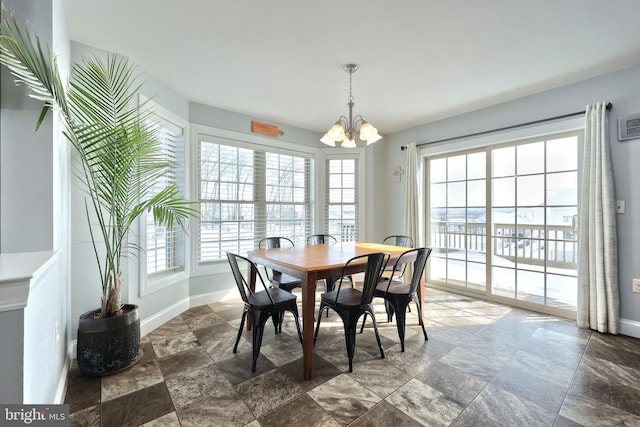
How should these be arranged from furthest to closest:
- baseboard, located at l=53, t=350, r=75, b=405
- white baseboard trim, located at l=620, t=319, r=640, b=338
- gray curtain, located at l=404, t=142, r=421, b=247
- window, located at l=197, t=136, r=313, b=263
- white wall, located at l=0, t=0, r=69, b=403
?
gray curtain, located at l=404, t=142, r=421, b=247 → window, located at l=197, t=136, r=313, b=263 → white baseboard trim, located at l=620, t=319, r=640, b=338 → baseboard, located at l=53, t=350, r=75, b=405 → white wall, located at l=0, t=0, r=69, b=403

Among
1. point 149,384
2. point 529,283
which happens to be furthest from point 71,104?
point 529,283

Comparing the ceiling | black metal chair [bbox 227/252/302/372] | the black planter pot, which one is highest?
the ceiling

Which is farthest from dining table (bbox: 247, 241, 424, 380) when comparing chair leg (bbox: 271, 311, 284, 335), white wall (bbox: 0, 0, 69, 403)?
white wall (bbox: 0, 0, 69, 403)

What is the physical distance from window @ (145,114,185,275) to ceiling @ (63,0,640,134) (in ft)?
1.71

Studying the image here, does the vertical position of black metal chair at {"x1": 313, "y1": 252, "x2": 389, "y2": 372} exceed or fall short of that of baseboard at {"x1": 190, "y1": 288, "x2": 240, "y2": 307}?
it exceeds it

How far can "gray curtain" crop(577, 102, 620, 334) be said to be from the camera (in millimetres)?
2668

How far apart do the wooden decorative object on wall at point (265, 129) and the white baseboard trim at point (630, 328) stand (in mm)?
4585

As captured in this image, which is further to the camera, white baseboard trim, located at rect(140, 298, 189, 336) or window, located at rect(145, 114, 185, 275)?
window, located at rect(145, 114, 185, 275)

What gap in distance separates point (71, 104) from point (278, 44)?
5.15ft

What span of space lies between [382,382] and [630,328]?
2.64 meters

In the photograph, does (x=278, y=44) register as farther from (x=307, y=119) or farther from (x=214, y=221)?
(x=214, y=221)

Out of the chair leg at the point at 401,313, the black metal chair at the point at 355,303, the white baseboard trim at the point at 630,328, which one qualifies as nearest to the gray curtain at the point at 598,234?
the white baseboard trim at the point at 630,328

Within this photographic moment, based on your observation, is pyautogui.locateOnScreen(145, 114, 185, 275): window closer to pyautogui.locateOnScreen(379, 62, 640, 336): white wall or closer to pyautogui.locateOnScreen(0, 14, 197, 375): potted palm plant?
pyautogui.locateOnScreen(0, 14, 197, 375): potted palm plant

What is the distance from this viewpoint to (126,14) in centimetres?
198
